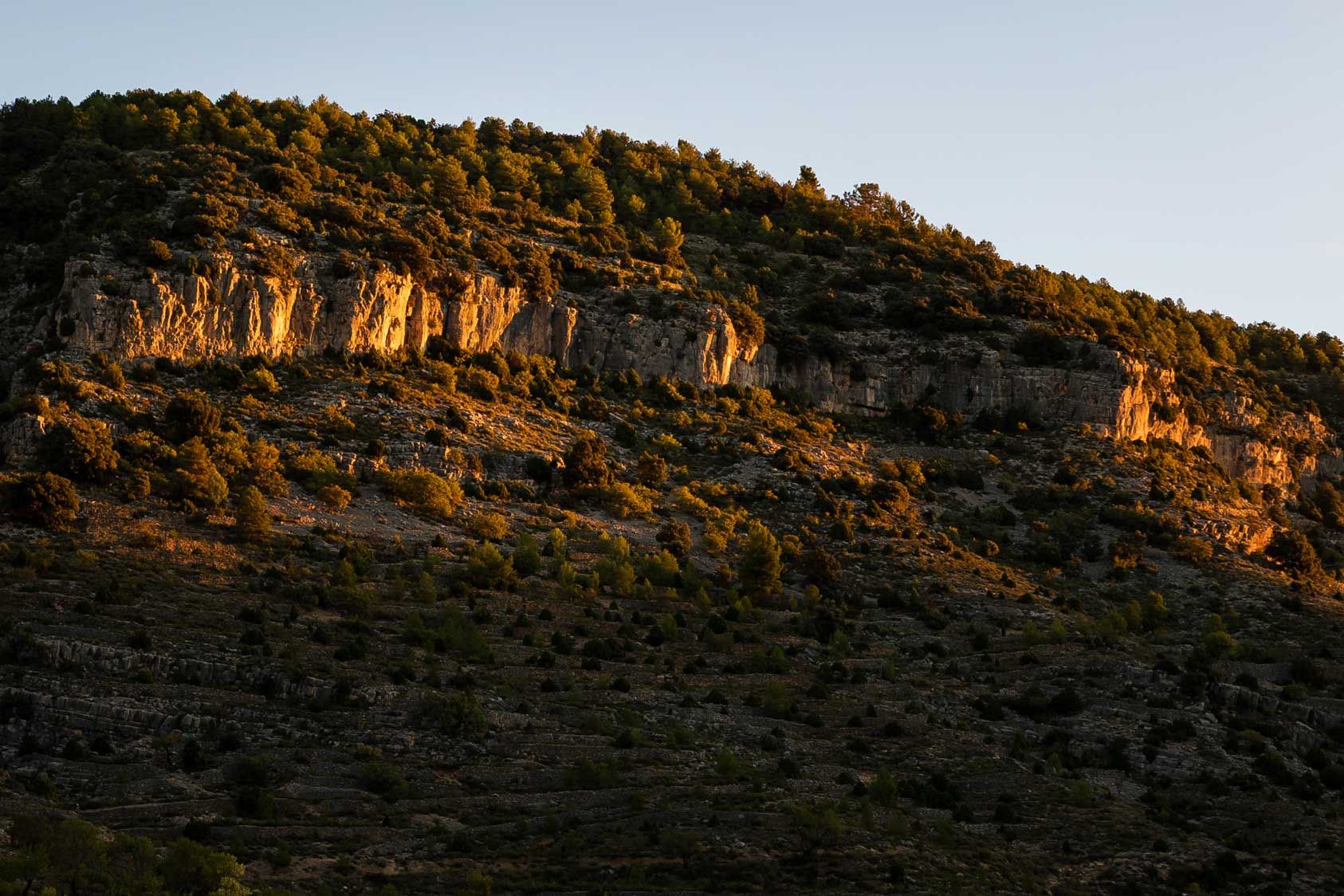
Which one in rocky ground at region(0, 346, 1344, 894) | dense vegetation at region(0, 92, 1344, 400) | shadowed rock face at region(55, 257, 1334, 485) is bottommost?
rocky ground at region(0, 346, 1344, 894)

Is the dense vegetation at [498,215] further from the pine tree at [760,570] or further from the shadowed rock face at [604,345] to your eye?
the pine tree at [760,570]

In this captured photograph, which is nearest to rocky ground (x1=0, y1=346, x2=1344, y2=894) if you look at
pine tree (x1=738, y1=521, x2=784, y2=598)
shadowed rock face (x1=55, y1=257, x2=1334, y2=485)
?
pine tree (x1=738, y1=521, x2=784, y2=598)

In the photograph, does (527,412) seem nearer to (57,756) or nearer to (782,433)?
(782,433)

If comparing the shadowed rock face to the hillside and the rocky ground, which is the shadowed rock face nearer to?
the hillside

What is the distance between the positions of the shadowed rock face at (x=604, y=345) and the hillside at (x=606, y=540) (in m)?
0.25

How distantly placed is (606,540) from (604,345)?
25.3 meters

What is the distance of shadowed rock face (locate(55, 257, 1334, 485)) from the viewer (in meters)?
82.8

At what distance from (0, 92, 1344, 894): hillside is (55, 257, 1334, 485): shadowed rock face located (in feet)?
0.82

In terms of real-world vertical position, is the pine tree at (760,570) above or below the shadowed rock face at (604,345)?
below

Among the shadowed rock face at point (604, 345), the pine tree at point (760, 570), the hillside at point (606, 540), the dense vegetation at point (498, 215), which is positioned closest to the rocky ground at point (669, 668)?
the hillside at point (606, 540)

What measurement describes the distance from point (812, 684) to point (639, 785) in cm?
1635

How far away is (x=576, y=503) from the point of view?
82.9 metres

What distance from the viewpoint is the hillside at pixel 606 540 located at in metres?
46.6

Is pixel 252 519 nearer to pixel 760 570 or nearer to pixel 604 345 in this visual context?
pixel 760 570
